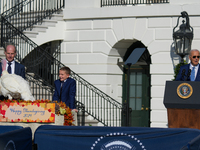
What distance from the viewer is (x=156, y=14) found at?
597 inches

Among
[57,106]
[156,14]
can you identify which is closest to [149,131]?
[57,106]

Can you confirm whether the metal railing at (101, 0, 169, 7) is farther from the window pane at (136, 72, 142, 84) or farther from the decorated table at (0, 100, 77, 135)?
the decorated table at (0, 100, 77, 135)

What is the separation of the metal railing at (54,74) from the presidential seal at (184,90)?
673cm

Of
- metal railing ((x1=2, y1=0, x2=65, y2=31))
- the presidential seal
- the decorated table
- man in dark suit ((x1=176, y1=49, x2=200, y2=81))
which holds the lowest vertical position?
the decorated table

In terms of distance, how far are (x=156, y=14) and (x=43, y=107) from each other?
8531 mm

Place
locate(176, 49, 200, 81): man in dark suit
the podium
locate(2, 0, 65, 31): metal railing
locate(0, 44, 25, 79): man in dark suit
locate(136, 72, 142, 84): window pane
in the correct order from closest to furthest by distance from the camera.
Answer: the podium → locate(0, 44, 25, 79): man in dark suit → locate(176, 49, 200, 81): man in dark suit → locate(2, 0, 65, 31): metal railing → locate(136, 72, 142, 84): window pane

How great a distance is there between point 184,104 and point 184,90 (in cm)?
27

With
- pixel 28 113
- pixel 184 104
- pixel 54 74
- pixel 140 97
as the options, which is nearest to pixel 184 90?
pixel 184 104

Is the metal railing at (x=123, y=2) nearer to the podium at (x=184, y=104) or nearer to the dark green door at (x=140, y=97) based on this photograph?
the dark green door at (x=140, y=97)

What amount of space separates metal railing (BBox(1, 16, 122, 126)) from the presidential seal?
6733 millimetres

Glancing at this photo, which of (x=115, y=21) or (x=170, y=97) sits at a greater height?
(x=115, y=21)

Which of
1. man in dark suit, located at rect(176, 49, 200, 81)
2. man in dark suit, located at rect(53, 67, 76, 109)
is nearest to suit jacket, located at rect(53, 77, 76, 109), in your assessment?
man in dark suit, located at rect(53, 67, 76, 109)

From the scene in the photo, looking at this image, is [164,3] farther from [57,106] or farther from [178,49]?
[57,106]

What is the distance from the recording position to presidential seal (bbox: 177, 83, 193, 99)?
826 cm
